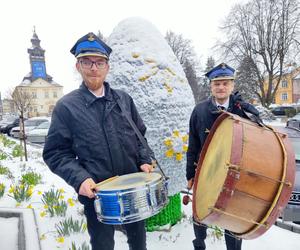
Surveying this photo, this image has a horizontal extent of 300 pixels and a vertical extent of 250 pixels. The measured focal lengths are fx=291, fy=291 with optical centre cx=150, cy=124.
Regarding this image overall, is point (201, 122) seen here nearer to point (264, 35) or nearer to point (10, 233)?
point (10, 233)

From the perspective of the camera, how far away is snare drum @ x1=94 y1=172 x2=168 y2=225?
60.4 inches

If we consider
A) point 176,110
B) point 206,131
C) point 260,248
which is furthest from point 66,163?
point 260,248

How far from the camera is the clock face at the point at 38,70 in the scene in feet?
207

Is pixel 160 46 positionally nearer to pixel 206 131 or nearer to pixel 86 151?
pixel 206 131

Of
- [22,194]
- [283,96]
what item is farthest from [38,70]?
[22,194]

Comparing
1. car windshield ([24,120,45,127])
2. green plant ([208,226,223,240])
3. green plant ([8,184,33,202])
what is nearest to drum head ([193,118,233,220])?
green plant ([208,226,223,240])

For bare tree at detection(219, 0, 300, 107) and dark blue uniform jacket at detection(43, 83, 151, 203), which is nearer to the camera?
dark blue uniform jacket at detection(43, 83, 151, 203)

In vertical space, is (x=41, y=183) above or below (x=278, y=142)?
below

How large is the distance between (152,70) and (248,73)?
2555cm

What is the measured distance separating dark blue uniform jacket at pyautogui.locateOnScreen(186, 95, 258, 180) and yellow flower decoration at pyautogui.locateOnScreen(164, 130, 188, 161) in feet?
1.09

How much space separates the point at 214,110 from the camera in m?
2.37

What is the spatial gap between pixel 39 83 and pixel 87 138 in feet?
215

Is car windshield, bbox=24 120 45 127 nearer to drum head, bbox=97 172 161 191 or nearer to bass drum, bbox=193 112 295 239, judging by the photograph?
drum head, bbox=97 172 161 191

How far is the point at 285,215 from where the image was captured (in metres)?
3.42
